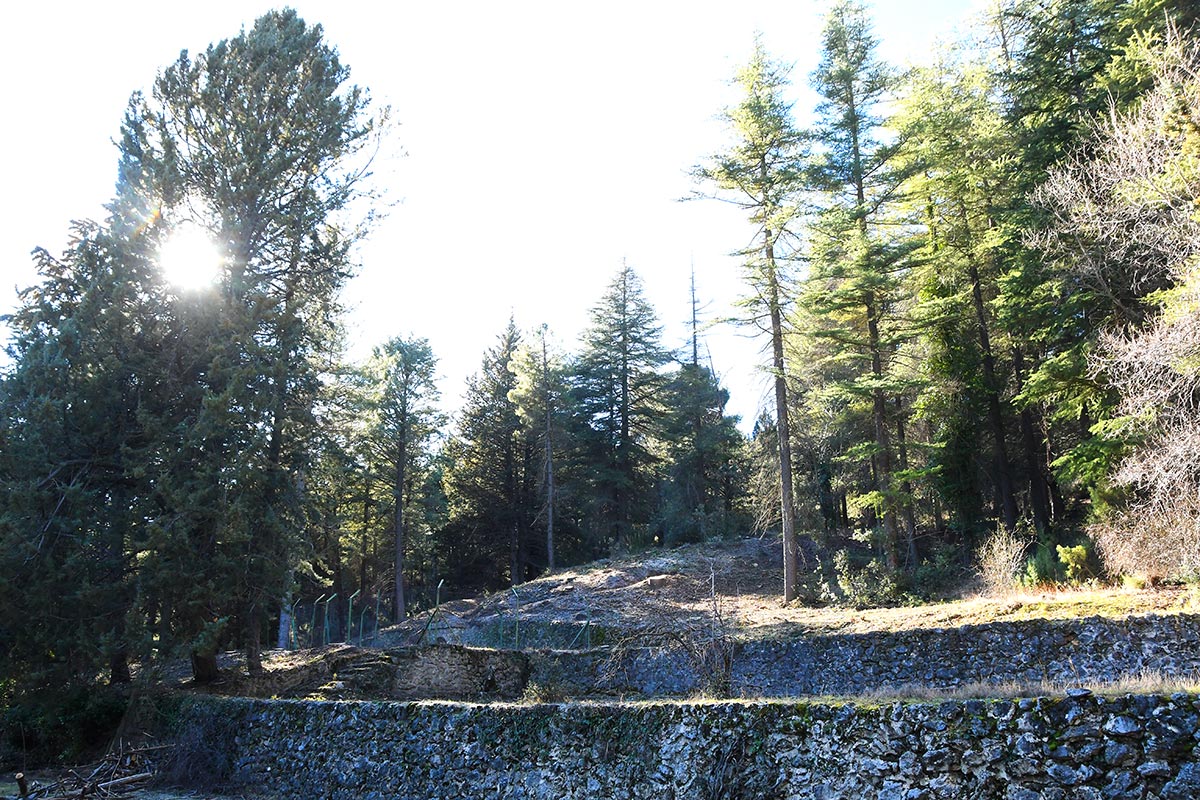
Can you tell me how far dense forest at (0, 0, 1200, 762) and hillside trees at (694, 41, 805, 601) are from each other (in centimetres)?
10

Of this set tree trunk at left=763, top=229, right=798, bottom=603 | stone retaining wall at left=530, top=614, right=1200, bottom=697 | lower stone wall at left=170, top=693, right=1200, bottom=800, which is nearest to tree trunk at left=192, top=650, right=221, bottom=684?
lower stone wall at left=170, top=693, right=1200, bottom=800

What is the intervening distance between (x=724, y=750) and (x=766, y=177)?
1906 centimetres

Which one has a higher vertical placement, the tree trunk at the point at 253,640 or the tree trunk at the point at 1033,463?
the tree trunk at the point at 1033,463

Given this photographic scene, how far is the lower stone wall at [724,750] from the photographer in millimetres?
5539

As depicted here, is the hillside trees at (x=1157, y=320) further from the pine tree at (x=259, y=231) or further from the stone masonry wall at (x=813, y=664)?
the pine tree at (x=259, y=231)

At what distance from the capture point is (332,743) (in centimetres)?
1096

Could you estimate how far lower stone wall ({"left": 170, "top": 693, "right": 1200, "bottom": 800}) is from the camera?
18.2 feet

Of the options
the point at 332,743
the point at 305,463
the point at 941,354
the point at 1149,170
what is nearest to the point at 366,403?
the point at 305,463

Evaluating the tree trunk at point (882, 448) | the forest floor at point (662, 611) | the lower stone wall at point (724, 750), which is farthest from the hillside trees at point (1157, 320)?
the lower stone wall at point (724, 750)

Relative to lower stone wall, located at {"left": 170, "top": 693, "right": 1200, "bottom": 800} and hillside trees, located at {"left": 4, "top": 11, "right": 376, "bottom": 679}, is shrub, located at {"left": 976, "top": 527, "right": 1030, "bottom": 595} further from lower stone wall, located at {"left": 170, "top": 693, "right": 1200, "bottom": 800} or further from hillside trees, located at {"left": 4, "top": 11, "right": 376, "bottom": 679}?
hillside trees, located at {"left": 4, "top": 11, "right": 376, "bottom": 679}

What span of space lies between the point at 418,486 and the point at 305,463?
20.2 meters

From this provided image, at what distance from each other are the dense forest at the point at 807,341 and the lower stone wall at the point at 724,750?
536 centimetres

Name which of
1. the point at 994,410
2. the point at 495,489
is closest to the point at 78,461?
the point at 994,410

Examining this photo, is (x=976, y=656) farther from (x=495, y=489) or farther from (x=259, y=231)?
(x=495, y=489)
